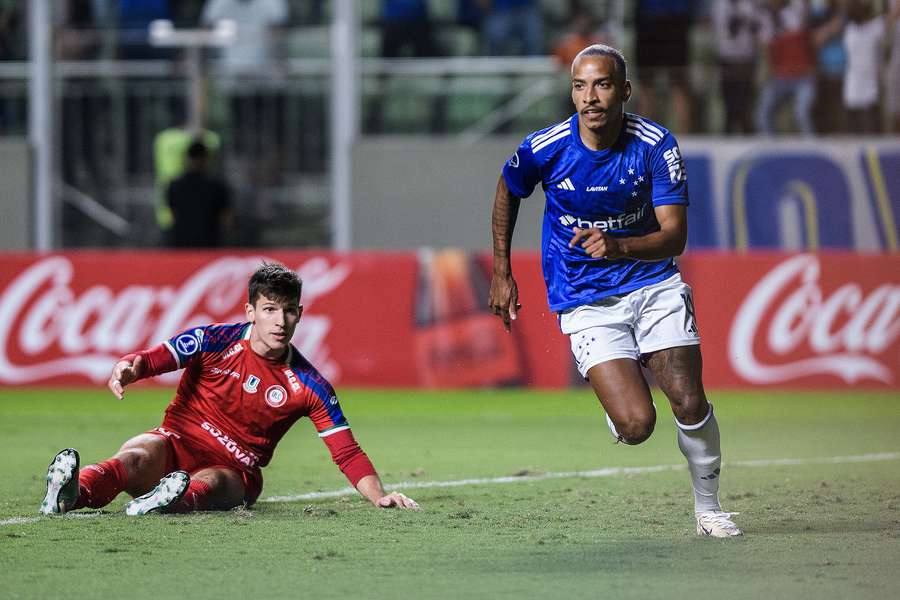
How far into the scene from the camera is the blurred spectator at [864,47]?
54.9 ft

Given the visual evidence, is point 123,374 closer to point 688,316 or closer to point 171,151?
point 688,316

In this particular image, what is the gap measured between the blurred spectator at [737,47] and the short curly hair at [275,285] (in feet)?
35.1

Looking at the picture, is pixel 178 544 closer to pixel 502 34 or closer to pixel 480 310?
pixel 480 310

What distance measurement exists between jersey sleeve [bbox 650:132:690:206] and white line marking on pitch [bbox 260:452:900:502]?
8.58 ft

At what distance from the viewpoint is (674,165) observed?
267 inches

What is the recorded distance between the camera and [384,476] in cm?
923

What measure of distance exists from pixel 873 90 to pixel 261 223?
22.6ft

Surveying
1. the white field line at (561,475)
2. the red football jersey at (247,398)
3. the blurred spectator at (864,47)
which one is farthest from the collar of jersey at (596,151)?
the blurred spectator at (864,47)

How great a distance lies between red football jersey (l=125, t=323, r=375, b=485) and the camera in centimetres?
728

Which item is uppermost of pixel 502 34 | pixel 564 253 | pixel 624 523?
pixel 502 34

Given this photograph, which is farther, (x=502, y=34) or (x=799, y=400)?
(x=502, y=34)

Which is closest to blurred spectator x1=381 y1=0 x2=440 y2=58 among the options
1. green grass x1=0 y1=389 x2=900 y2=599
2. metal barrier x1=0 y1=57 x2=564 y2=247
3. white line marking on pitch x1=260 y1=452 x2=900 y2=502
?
metal barrier x1=0 y1=57 x2=564 y2=247

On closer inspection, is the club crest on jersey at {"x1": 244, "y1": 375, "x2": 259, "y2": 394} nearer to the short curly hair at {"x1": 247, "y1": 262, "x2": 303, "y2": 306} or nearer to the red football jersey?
the red football jersey

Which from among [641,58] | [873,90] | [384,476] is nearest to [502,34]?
[641,58]
